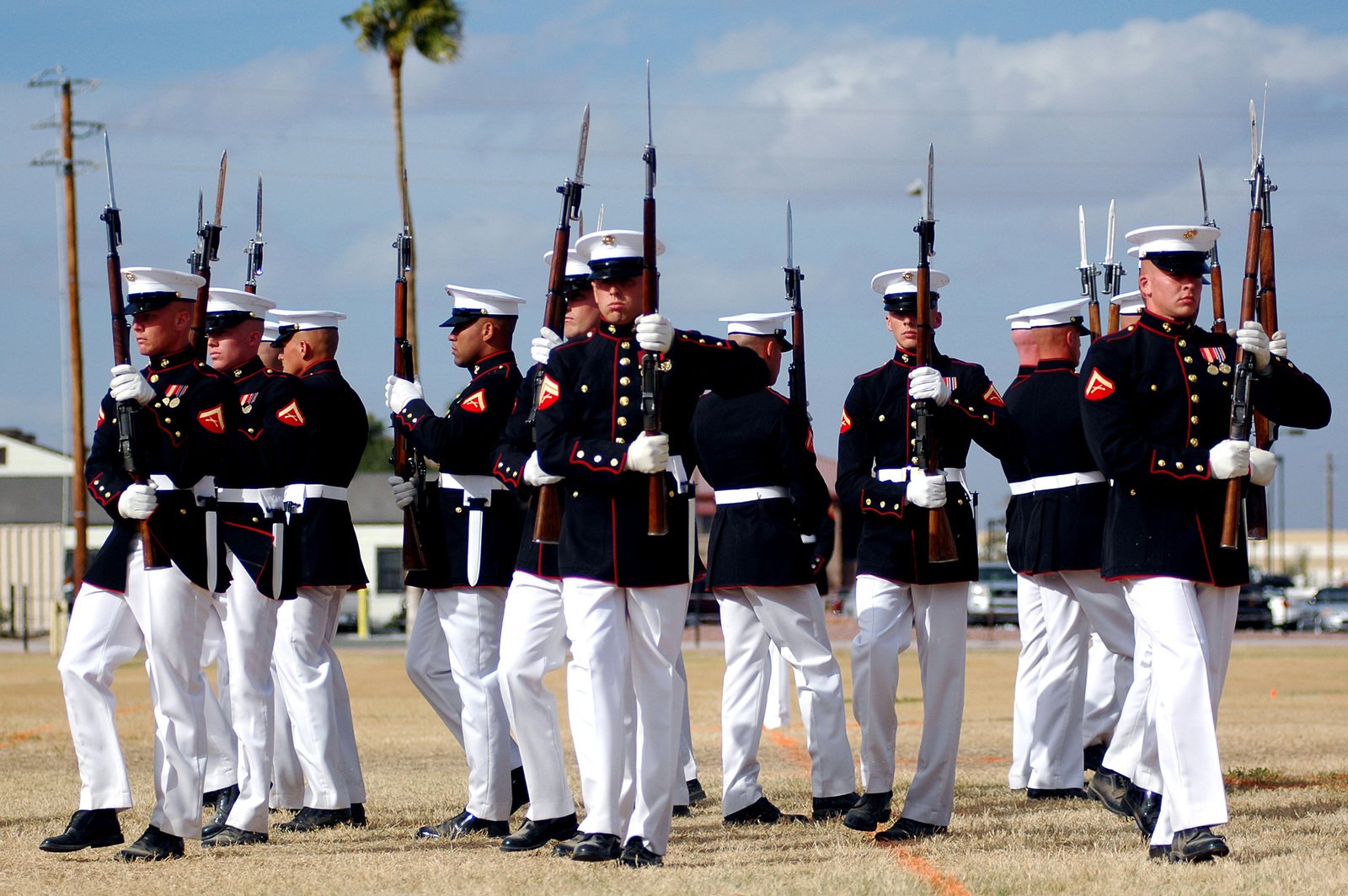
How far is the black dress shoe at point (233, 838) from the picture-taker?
7.48 meters

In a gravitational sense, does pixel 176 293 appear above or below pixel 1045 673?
above

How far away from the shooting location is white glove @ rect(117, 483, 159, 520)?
7.01 metres

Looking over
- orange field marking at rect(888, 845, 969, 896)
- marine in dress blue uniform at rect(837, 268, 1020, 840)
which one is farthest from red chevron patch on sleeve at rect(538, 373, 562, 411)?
orange field marking at rect(888, 845, 969, 896)

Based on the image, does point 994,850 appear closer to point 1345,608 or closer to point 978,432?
point 978,432

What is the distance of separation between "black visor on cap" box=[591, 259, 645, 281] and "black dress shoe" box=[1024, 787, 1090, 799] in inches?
137

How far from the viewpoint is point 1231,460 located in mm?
6605

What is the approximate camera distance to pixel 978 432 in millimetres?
7730

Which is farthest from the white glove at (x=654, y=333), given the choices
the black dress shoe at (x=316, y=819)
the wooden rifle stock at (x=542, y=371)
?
the black dress shoe at (x=316, y=819)

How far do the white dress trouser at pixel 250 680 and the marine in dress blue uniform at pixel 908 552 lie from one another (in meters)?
2.43

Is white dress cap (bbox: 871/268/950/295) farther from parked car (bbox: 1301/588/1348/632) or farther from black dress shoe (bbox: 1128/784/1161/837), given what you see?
parked car (bbox: 1301/588/1348/632)

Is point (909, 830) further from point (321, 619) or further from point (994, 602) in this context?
point (994, 602)

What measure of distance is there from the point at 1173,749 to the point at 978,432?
1695 mm

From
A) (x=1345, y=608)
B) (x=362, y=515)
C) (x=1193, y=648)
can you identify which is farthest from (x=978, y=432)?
(x=362, y=515)

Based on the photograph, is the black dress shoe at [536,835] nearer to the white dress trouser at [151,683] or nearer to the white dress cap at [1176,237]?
the white dress trouser at [151,683]
